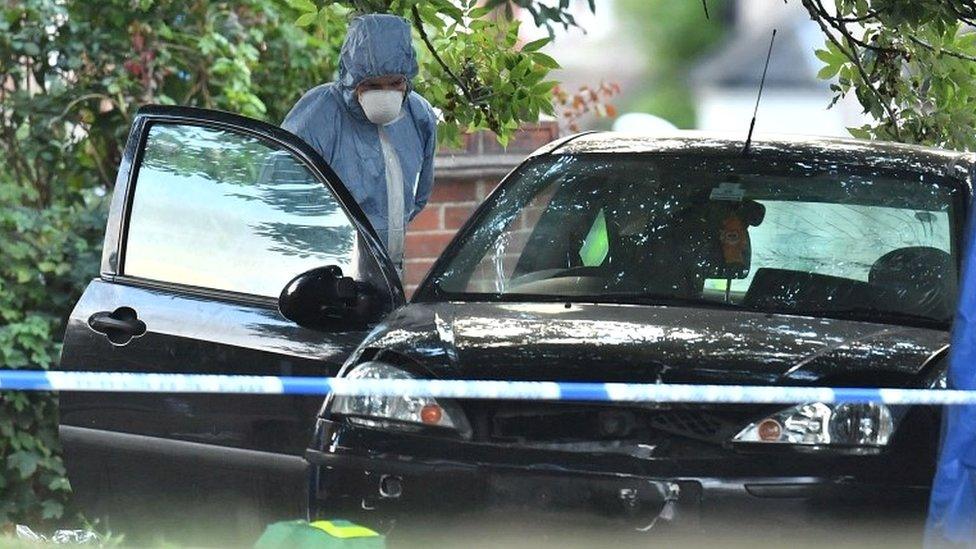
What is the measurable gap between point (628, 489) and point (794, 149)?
185cm

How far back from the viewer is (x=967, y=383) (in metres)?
5.20

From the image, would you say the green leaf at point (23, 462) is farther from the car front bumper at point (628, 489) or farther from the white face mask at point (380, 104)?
the car front bumper at point (628, 489)

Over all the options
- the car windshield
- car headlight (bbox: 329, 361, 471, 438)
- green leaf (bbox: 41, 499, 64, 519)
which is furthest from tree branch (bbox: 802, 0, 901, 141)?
green leaf (bbox: 41, 499, 64, 519)

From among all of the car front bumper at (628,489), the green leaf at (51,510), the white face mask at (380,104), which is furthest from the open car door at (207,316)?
the green leaf at (51,510)

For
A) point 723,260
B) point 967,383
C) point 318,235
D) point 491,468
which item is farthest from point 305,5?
point 967,383

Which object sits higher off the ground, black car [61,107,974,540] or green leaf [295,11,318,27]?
green leaf [295,11,318,27]

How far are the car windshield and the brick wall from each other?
16.2 feet

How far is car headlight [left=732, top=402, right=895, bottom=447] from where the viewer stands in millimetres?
5543

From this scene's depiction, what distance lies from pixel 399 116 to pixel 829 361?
9.66 feet

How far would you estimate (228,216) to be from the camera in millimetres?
6949

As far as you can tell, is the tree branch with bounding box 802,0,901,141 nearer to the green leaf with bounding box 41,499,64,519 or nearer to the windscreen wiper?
the windscreen wiper

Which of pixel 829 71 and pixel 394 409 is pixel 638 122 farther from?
pixel 394 409

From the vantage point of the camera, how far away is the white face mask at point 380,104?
811cm

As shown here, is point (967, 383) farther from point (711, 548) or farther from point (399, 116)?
point (399, 116)
